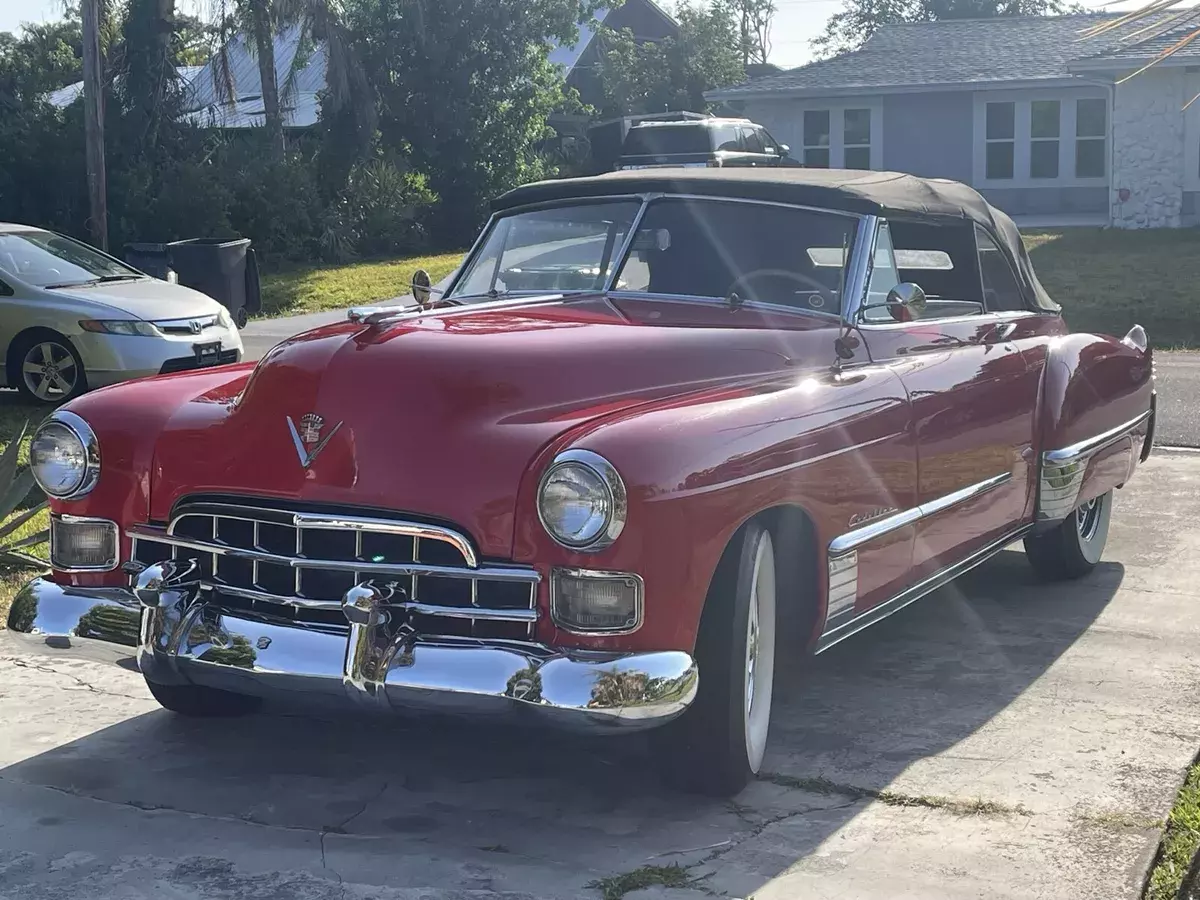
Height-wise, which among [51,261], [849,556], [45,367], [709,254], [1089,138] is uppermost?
[1089,138]

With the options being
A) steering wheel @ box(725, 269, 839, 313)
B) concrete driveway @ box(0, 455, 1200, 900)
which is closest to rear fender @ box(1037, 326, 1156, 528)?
concrete driveway @ box(0, 455, 1200, 900)

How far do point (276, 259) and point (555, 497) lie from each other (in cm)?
2275

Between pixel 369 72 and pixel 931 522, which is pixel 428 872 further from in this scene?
pixel 369 72

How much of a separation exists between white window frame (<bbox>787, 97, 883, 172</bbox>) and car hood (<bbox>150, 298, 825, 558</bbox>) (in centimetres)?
2759

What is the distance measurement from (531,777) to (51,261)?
9.50 metres

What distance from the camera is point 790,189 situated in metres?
5.21

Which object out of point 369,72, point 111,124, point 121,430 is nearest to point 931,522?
point 121,430

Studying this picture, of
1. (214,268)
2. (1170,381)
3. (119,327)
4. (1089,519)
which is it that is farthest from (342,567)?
(214,268)

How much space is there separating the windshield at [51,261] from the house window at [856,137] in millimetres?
21026

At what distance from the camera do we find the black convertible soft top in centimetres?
519

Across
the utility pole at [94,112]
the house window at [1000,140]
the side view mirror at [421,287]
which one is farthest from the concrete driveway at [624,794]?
the house window at [1000,140]

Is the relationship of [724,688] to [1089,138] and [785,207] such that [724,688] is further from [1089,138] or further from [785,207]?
[1089,138]

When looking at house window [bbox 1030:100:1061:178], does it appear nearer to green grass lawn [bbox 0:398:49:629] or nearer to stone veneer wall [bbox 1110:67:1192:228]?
stone veneer wall [bbox 1110:67:1192:228]

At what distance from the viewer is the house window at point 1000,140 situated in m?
30.6
